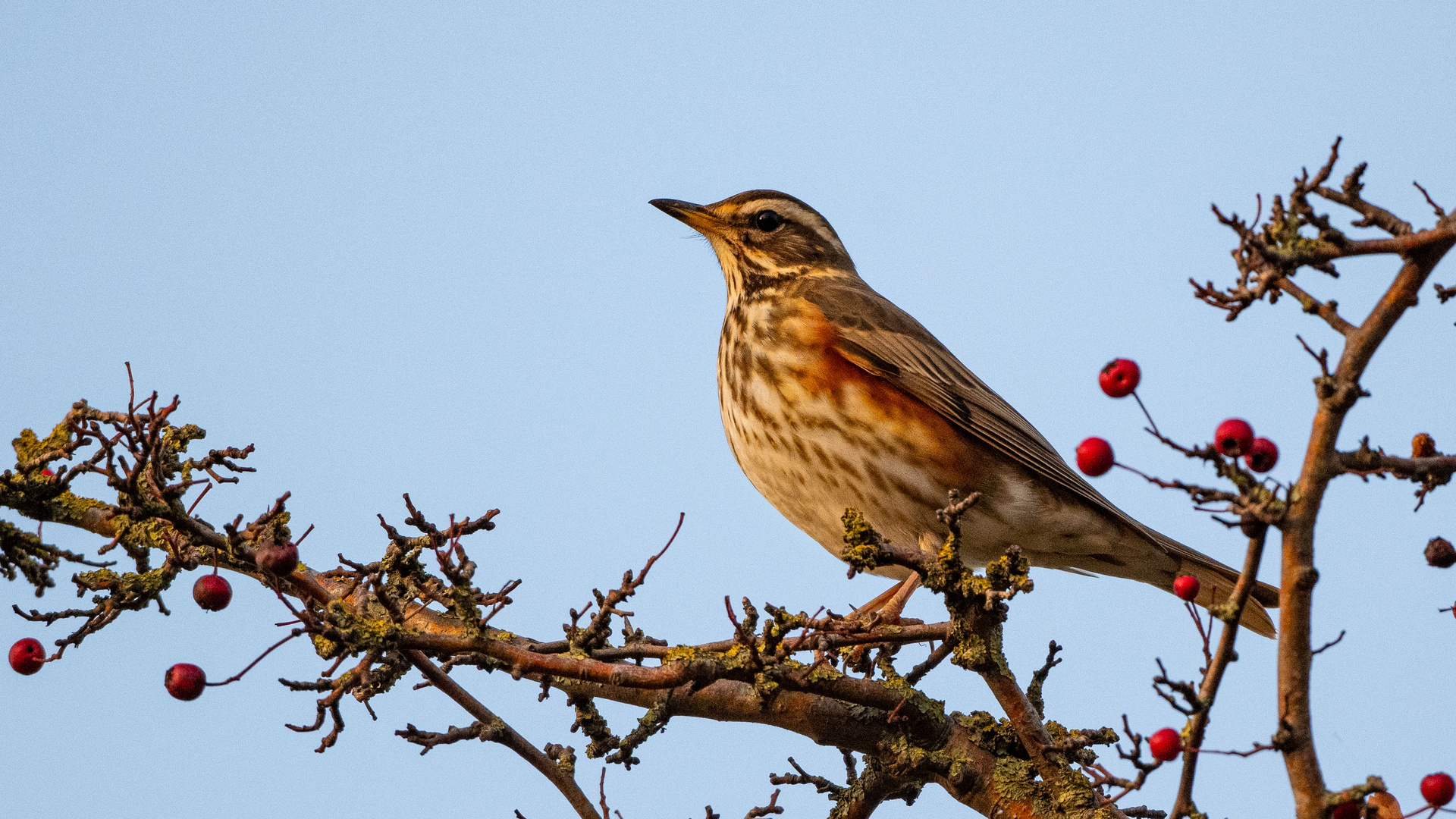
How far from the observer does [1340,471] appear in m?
2.56

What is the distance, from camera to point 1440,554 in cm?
331

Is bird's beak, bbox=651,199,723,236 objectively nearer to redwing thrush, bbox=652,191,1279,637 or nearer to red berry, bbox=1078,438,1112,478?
→ redwing thrush, bbox=652,191,1279,637

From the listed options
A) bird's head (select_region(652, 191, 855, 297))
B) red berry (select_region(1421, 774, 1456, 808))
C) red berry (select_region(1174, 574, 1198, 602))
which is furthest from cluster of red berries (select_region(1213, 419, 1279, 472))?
bird's head (select_region(652, 191, 855, 297))

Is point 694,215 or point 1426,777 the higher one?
point 694,215

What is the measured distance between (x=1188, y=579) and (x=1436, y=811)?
1065mm

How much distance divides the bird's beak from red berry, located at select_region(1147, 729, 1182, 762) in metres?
4.63

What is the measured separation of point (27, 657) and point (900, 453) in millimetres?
3439

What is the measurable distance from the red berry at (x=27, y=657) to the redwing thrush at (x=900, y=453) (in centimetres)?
309

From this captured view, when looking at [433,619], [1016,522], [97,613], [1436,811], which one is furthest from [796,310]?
[1436,811]

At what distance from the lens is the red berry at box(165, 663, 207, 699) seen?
3.29 metres

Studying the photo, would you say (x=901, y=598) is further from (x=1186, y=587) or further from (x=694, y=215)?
(x=694, y=215)

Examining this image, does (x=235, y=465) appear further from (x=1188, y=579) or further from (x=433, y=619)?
(x=1188, y=579)

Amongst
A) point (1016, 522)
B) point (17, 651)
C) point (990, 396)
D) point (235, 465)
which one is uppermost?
point (990, 396)

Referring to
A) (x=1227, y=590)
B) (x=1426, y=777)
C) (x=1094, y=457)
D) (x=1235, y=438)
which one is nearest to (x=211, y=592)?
(x=1094, y=457)
